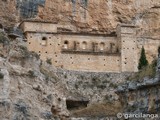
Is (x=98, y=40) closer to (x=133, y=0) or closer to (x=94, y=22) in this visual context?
(x=94, y=22)

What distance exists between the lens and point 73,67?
62844 mm

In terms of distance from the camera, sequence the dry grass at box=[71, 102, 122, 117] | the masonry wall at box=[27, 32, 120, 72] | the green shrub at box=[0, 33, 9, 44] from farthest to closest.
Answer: the masonry wall at box=[27, 32, 120, 72]
the dry grass at box=[71, 102, 122, 117]
the green shrub at box=[0, 33, 9, 44]

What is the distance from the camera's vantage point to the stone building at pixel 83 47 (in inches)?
2475

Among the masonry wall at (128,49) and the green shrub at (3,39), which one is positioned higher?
the green shrub at (3,39)

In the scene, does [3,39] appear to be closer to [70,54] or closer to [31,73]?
[31,73]

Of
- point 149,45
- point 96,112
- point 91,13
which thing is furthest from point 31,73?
point 149,45

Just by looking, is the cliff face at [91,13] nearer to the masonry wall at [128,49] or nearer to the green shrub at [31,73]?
the masonry wall at [128,49]

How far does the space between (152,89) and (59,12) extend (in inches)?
1810

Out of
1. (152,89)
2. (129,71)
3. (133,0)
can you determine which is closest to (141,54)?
(129,71)

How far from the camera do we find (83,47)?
222 ft

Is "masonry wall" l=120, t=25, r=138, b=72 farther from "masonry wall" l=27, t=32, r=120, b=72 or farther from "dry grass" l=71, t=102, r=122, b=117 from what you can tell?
"dry grass" l=71, t=102, r=122, b=117

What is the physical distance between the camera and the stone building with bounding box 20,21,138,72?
62875mm

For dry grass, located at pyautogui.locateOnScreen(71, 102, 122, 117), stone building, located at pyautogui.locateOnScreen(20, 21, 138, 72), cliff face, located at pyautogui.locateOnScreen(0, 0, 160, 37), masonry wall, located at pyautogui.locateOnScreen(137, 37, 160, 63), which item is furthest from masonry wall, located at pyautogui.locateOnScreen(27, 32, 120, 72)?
dry grass, located at pyautogui.locateOnScreen(71, 102, 122, 117)

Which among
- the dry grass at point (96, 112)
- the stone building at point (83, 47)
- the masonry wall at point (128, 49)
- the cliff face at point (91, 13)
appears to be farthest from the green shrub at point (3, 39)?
the masonry wall at point (128, 49)
